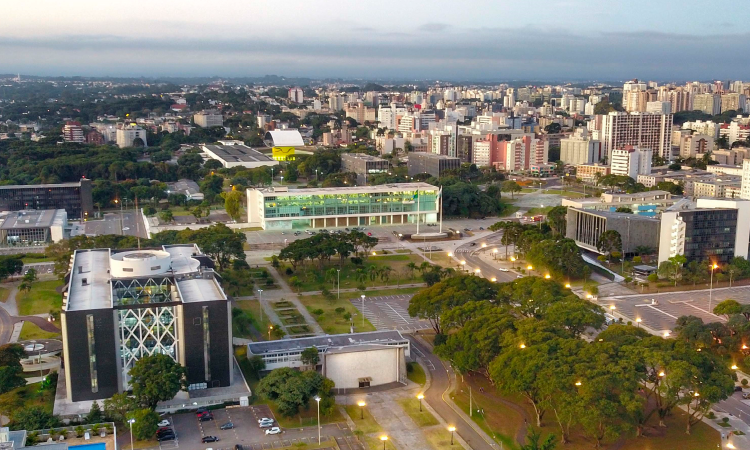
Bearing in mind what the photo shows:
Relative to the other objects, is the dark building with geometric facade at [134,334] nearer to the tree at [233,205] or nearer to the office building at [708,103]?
the tree at [233,205]

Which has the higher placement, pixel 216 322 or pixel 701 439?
pixel 216 322

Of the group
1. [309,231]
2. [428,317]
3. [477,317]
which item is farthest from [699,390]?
[309,231]

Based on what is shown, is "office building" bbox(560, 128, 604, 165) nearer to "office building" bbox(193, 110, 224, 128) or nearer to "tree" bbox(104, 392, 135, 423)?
"office building" bbox(193, 110, 224, 128)

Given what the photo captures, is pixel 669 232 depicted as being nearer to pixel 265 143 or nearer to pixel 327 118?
pixel 265 143

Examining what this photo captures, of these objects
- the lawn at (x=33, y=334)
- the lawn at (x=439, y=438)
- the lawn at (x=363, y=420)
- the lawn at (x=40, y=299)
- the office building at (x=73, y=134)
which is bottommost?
the lawn at (x=363, y=420)

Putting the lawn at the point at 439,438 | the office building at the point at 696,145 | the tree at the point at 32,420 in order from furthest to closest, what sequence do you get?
1. the office building at the point at 696,145
2. the lawn at the point at 439,438
3. the tree at the point at 32,420

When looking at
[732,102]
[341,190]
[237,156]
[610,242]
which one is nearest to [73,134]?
[237,156]

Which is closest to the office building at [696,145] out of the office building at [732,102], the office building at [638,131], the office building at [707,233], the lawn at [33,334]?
the office building at [638,131]
